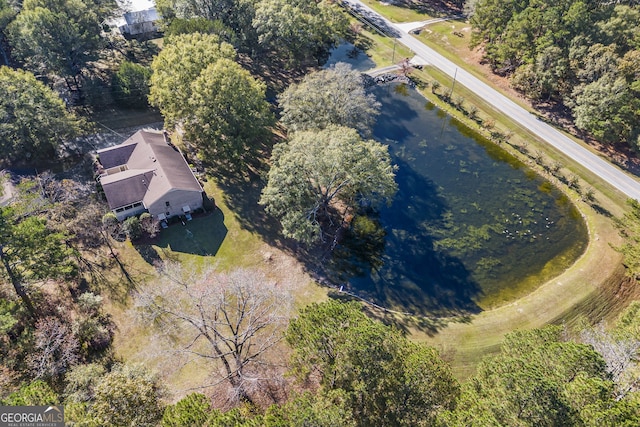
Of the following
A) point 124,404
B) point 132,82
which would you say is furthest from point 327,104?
point 124,404

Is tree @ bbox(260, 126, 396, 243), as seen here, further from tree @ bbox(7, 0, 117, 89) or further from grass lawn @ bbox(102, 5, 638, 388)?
tree @ bbox(7, 0, 117, 89)

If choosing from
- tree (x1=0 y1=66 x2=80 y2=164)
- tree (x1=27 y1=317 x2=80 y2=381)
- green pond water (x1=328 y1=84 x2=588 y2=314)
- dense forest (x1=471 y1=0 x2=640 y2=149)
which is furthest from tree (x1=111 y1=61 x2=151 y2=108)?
dense forest (x1=471 y1=0 x2=640 y2=149)

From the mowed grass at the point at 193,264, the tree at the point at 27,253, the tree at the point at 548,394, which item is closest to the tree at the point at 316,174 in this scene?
the mowed grass at the point at 193,264

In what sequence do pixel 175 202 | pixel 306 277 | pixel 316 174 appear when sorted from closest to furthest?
pixel 306 277, pixel 316 174, pixel 175 202

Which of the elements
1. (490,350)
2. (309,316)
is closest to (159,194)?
(309,316)

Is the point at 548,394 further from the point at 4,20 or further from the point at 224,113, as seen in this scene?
the point at 4,20

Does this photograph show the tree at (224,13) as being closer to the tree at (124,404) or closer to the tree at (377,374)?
the tree at (124,404)
